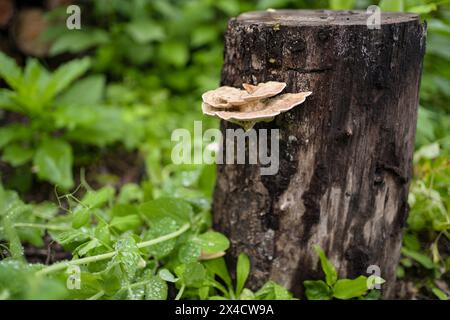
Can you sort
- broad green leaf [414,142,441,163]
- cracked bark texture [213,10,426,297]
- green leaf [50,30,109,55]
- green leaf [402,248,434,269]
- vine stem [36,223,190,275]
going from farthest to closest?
green leaf [50,30,109,55]
broad green leaf [414,142,441,163]
green leaf [402,248,434,269]
cracked bark texture [213,10,426,297]
vine stem [36,223,190,275]

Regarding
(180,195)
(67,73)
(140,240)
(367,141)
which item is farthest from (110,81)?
(367,141)

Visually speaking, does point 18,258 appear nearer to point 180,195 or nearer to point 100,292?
point 100,292

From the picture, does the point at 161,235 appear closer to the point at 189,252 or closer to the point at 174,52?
the point at 189,252

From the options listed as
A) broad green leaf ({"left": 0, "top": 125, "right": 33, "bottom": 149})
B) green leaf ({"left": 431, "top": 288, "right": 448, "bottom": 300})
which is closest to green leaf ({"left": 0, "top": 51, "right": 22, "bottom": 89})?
broad green leaf ({"left": 0, "top": 125, "right": 33, "bottom": 149})

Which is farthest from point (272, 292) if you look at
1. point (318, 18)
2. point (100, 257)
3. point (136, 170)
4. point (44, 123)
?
point (44, 123)

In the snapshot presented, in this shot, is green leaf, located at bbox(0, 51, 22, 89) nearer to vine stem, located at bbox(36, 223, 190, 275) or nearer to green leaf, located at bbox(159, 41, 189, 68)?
vine stem, located at bbox(36, 223, 190, 275)

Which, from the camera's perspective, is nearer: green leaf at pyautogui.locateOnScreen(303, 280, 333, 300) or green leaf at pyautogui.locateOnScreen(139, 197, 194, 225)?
green leaf at pyautogui.locateOnScreen(303, 280, 333, 300)

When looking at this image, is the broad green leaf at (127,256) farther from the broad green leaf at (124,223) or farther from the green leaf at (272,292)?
the green leaf at (272,292)
